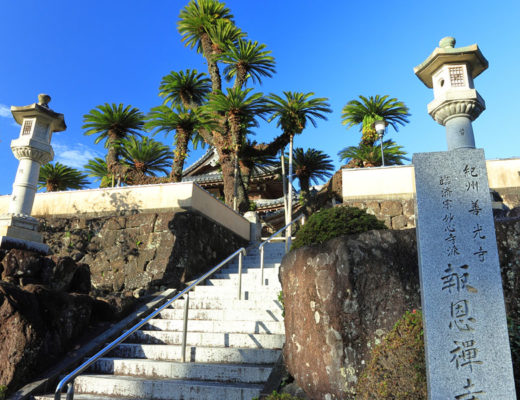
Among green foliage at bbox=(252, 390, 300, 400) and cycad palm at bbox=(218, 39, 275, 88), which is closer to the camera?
green foliage at bbox=(252, 390, 300, 400)

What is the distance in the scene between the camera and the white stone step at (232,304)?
6699mm

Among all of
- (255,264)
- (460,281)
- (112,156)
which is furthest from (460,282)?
(112,156)

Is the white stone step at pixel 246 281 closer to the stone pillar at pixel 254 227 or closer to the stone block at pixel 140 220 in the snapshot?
the stone block at pixel 140 220

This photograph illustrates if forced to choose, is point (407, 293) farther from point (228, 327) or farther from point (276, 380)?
point (228, 327)

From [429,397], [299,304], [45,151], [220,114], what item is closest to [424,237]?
[429,397]

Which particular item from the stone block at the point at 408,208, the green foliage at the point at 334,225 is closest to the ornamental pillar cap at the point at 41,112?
the green foliage at the point at 334,225

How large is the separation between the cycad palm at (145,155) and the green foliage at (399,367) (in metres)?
14.6

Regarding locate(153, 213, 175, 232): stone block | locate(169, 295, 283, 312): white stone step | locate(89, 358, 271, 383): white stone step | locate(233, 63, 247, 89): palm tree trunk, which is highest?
locate(233, 63, 247, 89): palm tree trunk

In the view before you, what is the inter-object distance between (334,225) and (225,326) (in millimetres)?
2572

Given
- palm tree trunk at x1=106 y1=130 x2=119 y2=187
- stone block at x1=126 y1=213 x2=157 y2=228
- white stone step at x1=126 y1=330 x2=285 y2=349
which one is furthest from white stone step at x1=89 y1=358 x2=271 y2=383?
palm tree trunk at x1=106 y1=130 x2=119 y2=187

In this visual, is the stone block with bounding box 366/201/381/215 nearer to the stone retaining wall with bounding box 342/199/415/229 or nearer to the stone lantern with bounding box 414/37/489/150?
the stone retaining wall with bounding box 342/199/415/229

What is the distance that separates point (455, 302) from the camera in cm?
327

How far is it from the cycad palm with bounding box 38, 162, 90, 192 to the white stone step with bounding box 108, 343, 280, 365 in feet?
46.3

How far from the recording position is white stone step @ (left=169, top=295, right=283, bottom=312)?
6699mm
